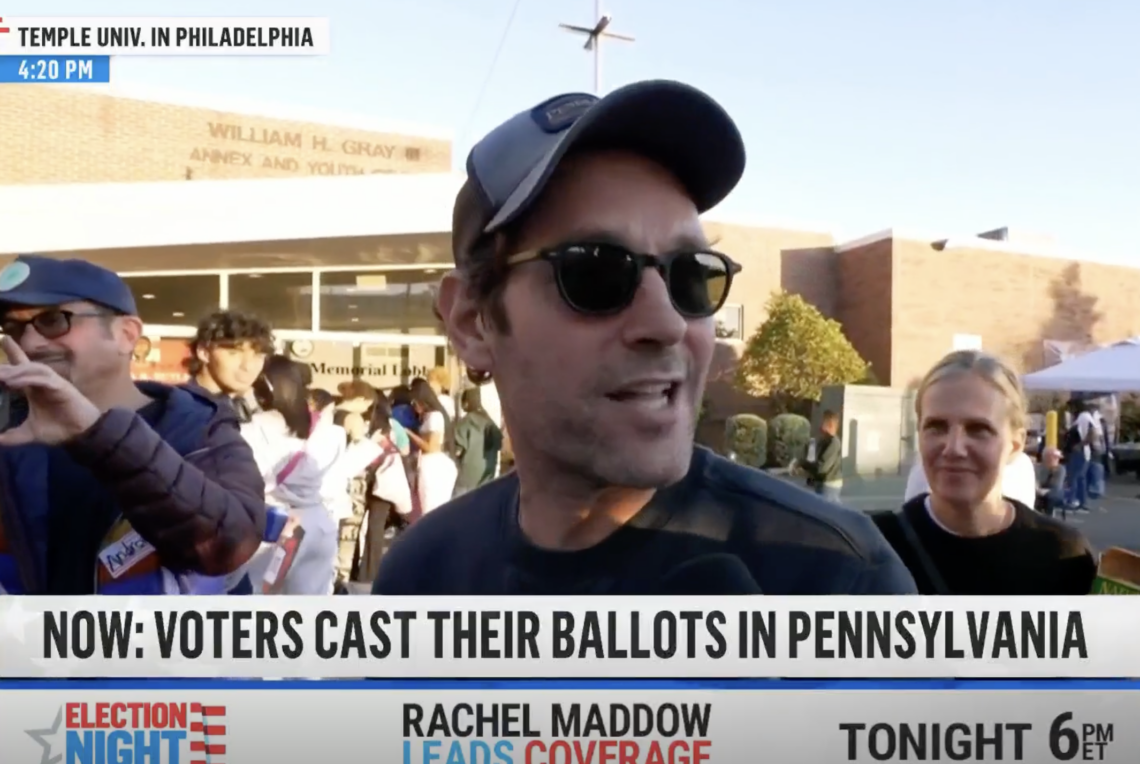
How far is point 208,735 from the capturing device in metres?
1.62

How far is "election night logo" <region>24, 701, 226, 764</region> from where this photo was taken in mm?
1600

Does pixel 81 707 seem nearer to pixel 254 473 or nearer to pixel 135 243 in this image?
pixel 254 473

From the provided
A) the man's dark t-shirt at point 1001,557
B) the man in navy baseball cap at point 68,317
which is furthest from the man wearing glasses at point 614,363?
the man in navy baseball cap at point 68,317

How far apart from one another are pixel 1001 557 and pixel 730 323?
683mm

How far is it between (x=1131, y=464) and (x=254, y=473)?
78.7 inches

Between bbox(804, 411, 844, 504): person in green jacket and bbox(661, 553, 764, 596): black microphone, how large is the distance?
182mm

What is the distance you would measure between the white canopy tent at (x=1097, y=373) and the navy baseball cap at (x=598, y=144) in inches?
31.6

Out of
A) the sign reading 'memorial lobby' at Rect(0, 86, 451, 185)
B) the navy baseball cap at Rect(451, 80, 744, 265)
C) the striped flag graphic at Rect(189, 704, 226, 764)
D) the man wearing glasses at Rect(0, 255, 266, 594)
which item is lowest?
the striped flag graphic at Rect(189, 704, 226, 764)

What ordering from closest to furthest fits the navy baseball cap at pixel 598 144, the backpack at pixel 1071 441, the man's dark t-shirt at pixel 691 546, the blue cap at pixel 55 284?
the navy baseball cap at pixel 598 144 < the man's dark t-shirt at pixel 691 546 < the blue cap at pixel 55 284 < the backpack at pixel 1071 441

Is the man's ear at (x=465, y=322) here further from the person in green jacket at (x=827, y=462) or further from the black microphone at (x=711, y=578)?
the person in green jacket at (x=827, y=462)

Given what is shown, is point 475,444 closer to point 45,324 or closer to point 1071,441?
point 45,324

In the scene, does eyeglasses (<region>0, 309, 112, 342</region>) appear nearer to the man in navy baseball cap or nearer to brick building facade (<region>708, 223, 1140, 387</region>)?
the man in navy baseball cap

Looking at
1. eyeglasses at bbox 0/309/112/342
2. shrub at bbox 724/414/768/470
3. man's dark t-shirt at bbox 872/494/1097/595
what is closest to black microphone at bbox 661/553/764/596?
shrub at bbox 724/414/768/470

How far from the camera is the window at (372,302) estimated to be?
1671mm
